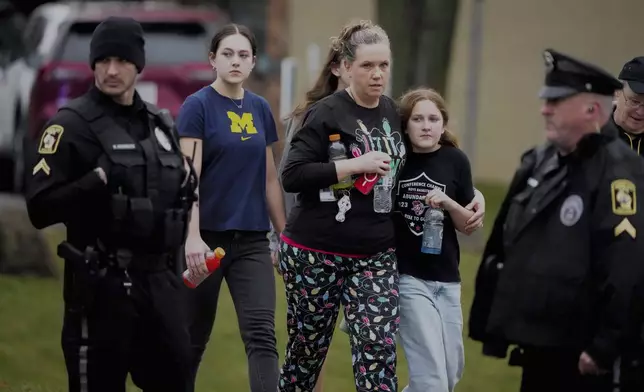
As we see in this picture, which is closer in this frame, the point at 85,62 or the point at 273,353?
the point at 273,353

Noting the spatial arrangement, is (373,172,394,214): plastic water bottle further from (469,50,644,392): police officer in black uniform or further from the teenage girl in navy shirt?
(469,50,644,392): police officer in black uniform

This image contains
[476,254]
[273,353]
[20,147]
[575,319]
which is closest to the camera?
[575,319]

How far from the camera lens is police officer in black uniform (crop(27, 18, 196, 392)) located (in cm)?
568

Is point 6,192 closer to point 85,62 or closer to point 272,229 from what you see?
point 85,62

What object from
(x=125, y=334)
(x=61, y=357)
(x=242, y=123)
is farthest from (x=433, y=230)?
(x=61, y=357)

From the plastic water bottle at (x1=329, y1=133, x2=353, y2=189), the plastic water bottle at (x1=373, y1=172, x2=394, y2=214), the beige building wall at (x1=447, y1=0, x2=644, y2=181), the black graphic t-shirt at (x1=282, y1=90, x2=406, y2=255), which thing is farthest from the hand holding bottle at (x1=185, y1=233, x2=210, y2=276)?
the beige building wall at (x1=447, y1=0, x2=644, y2=181)

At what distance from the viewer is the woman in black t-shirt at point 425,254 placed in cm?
659

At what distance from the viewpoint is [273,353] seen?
22.9 ft

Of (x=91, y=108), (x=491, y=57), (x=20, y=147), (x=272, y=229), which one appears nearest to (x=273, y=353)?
(x=272, y=229)

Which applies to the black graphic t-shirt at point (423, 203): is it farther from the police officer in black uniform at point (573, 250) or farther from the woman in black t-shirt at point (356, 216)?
the police officer in black uniform at point (573, 250)

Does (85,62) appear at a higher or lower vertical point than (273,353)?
higher

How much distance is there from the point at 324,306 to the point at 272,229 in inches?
42.4

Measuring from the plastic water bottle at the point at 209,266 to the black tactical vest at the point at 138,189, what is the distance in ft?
2.38

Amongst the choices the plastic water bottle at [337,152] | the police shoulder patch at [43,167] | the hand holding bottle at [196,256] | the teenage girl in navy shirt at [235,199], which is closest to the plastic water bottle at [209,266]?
the hand holding bottle at [196,256]
